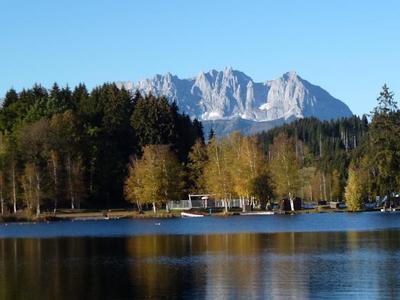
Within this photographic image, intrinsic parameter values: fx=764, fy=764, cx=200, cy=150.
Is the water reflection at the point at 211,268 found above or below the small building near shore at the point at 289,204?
below

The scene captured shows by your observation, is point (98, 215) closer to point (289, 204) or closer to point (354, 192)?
point (289, 204)

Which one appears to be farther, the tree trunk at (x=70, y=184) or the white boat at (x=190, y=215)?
the tree trunk at (x=70, y=184)

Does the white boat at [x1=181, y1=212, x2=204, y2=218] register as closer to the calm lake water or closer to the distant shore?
the distant shore

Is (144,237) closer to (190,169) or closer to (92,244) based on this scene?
(92,244)

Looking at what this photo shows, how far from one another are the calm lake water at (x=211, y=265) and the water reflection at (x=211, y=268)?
0.05 metres

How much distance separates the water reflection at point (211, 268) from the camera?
36.9 meters

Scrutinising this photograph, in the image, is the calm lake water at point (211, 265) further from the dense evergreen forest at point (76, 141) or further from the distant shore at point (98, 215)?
the dense evergreen forest at point (76, 141)

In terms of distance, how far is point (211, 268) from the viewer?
4672 cm

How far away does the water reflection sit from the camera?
36.9 meters

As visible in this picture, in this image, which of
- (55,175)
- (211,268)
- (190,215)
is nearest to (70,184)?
(55,175)

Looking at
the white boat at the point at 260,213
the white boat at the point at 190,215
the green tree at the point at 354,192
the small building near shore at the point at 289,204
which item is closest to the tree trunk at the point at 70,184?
the white boat at the point at 190,215

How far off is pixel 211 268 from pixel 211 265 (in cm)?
181

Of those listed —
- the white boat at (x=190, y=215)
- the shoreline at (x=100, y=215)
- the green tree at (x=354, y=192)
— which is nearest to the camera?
the green tree at (x=354, y=192)

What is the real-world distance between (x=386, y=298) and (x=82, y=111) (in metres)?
135
